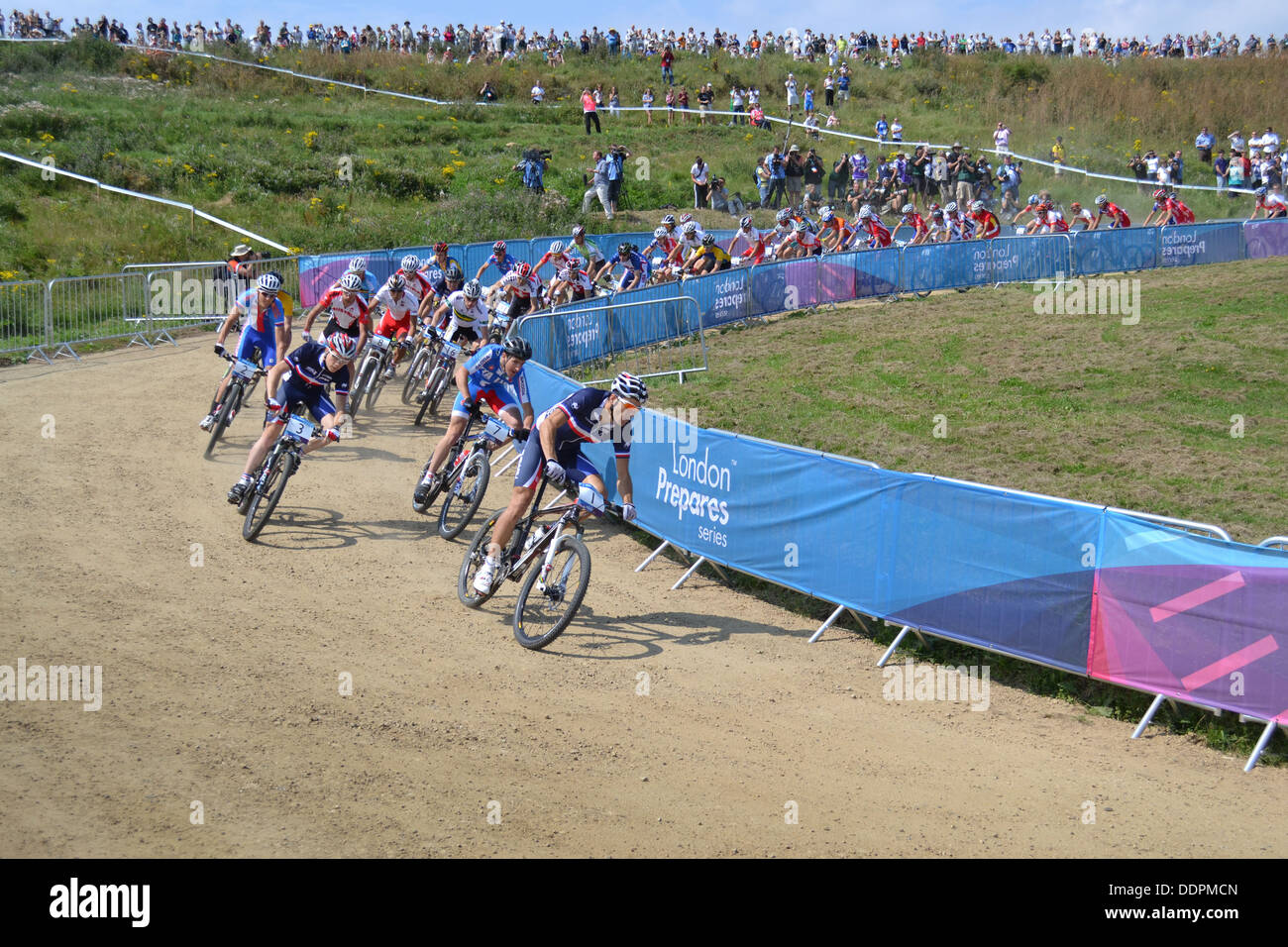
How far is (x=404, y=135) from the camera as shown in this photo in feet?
143

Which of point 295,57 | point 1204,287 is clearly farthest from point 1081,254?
point 295,57

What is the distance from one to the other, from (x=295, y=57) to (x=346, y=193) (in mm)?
19722

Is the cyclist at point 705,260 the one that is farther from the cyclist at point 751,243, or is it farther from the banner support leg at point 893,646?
the banner support leg at point 893,646

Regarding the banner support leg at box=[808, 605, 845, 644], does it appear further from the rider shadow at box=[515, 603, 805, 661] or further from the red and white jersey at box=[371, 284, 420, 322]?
the red and white jersey at box=[371, 284, 420, 322]

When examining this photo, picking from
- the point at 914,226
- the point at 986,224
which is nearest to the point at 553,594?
the point at 986,224

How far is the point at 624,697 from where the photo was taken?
308 inches

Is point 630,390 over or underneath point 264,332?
underneath

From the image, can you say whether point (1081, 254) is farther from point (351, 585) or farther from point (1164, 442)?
point (351, 585)

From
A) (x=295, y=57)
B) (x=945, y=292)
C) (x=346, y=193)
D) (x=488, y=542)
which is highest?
(x=295, y=57)

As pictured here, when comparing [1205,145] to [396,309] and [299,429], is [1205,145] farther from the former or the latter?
[299,429]

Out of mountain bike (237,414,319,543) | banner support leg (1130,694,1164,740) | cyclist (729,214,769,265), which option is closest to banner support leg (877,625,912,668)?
banner support leg (1130,694,1164,740)

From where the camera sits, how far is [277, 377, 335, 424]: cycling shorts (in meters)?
10.5

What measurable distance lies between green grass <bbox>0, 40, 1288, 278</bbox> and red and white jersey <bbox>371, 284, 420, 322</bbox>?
17.3 metres

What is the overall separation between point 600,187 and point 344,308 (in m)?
24.4
